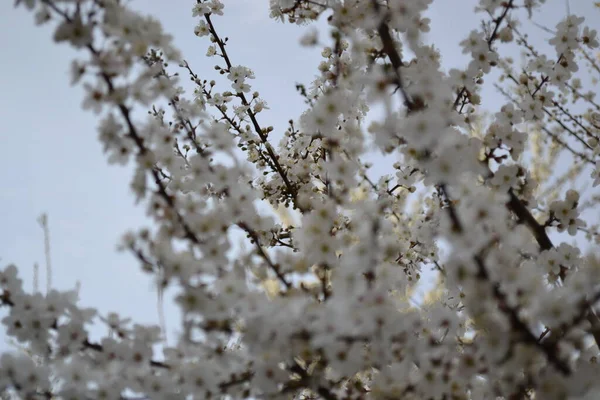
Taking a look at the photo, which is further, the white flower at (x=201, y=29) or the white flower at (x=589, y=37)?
the white flower at (x=201, y=29)

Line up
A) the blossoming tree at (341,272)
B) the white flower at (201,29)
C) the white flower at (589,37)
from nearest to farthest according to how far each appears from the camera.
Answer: the blossoming tree at (341,272) → the white flower at (589,37) → the white flower at (201,29)

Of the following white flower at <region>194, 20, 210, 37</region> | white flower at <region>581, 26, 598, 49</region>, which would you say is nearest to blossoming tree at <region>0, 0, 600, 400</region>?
white flower at <region>581, 26, 598, 49</region>

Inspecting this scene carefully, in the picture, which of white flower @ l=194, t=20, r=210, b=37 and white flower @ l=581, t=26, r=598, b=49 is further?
white flower @ l=194, t=20, r=210, b=37

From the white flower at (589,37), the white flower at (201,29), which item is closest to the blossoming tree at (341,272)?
the white flower at (589,37)

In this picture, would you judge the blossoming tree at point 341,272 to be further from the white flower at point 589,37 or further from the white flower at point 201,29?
the white flower at point 201,29

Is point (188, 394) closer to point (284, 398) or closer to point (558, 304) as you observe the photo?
point (284, 398)

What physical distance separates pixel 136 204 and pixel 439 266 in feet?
9.41

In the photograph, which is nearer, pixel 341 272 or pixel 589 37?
pixel 341 272

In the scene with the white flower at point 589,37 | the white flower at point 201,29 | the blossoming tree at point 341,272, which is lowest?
the blossoming tree at point 341,272

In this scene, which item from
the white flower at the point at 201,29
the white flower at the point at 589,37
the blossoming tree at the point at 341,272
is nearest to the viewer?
the blossoming tree at the point at 341,272

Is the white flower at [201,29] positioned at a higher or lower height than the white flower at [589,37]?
higher

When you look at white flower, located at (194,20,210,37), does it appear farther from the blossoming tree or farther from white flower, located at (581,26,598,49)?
white flower, located at (581,26,598,49)

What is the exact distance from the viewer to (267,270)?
2.20 meters

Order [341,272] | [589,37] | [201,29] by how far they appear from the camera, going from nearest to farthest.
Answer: [341,272], [589,37], [201,29]
